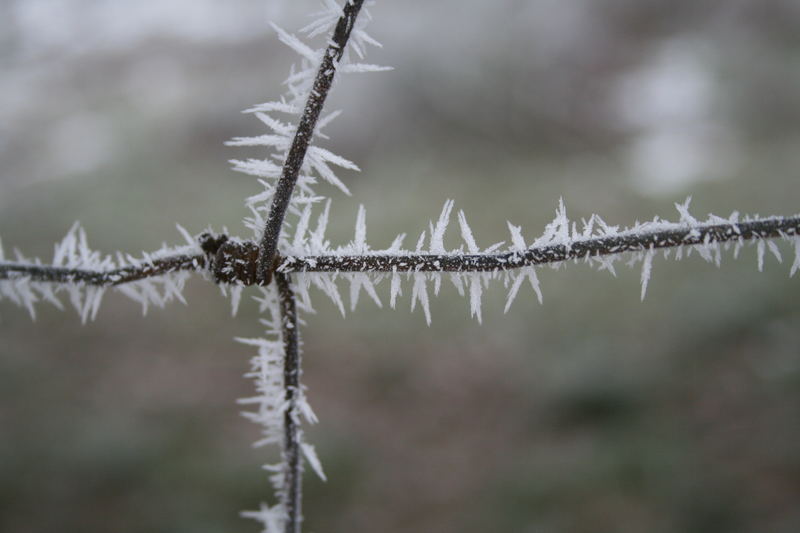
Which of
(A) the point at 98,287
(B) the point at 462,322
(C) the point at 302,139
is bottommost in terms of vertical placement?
(B) the point at 462,322

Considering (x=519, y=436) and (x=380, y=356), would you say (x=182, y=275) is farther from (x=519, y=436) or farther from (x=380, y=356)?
(x=380, y=356)

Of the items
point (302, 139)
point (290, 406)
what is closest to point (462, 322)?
point (290, 406)

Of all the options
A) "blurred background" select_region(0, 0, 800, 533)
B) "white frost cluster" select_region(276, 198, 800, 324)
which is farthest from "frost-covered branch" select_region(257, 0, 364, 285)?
"blurred background" select_region(0, 0, 800, 533)

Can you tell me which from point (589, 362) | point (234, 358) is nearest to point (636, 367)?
point (589, 362)

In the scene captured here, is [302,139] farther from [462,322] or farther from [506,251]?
[462,322]

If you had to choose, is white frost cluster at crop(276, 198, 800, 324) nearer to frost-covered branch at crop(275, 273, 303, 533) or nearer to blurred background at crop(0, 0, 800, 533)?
frost-covered branch at crop(275, 273, 303, 533)

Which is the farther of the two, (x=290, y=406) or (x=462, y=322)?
(x=462, y=322)
